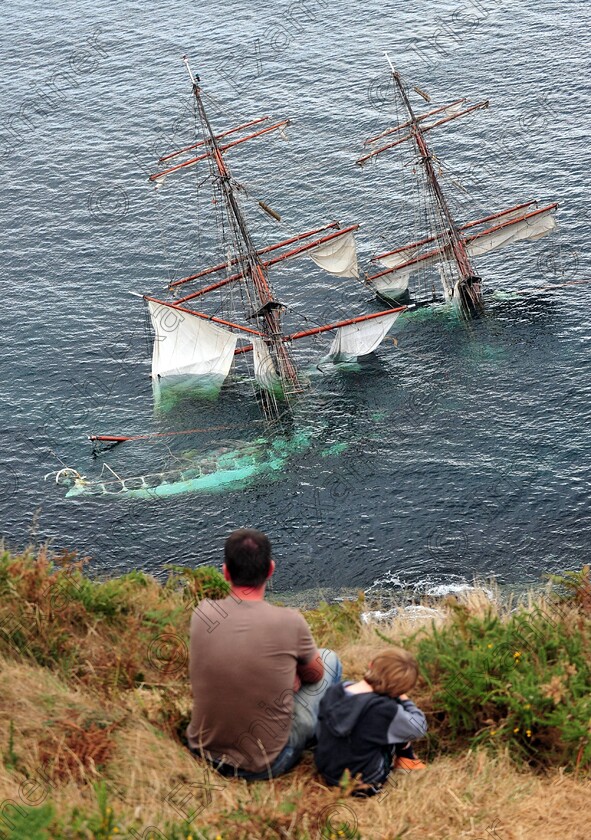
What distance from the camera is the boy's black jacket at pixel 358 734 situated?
1255 cm

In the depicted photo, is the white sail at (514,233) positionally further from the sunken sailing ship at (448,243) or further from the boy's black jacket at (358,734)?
the boy's black jacket at (358,734)

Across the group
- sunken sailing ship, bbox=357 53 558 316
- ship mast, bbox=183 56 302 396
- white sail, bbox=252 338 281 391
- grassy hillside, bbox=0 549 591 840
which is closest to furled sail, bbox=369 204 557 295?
sunken sailing ship, bbox=357 53 558 316

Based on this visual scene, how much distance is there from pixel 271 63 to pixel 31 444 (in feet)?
155

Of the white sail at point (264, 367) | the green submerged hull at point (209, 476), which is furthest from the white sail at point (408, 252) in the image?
the green submerged hull at point (209, 476)

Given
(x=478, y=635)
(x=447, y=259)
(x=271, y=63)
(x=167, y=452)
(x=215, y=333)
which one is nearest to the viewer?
(x=478, y=635)

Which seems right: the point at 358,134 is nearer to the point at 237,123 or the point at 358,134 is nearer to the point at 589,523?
the point at 237,123

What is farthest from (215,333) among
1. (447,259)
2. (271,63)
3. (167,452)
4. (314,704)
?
(314,704)

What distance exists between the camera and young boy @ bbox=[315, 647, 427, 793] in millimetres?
12555

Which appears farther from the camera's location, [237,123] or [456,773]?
[237,123]

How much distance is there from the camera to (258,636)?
12227 mm

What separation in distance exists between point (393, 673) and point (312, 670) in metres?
1.13

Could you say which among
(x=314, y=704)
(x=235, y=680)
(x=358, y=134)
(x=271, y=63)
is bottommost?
(x=314, y=704)

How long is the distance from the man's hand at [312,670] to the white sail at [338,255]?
46.4 metres

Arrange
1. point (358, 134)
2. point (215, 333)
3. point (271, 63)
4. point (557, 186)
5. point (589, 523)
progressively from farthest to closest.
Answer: point (271, 63) < point (358, 134) < point (557, 186) < point (215, 333) < point (589, 523)
